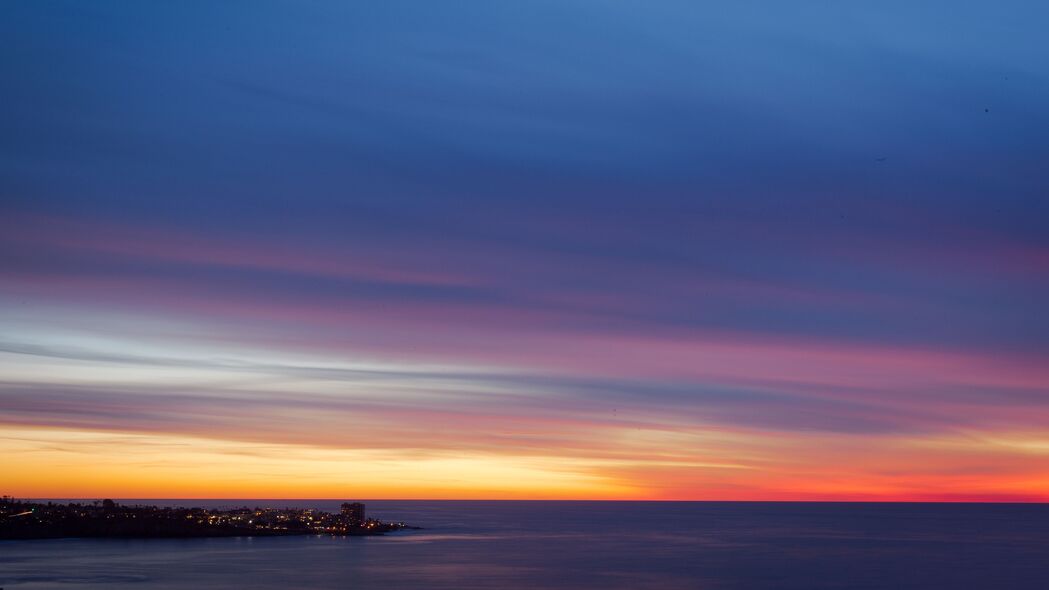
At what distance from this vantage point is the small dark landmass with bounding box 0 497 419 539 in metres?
149

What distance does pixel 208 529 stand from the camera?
158500mm

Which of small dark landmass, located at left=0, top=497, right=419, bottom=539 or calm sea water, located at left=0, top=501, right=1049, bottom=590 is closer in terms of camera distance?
calm sea water, located at left=0, top=501, right=1049, bottom=590

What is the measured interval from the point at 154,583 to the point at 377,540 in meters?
61.9

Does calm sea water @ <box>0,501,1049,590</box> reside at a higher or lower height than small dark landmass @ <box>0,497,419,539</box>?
lower

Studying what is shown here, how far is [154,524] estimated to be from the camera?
515 feet

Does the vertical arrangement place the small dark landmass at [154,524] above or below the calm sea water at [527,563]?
above

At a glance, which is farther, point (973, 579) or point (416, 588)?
point (973, 579)

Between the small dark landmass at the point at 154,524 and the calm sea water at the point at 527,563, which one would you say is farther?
the small dark landmass at the point at 154,524

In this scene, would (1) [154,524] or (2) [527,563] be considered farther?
(1) [154,524]

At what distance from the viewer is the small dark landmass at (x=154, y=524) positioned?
148750mm

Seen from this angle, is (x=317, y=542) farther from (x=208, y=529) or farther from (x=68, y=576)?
(x=68, y=576)

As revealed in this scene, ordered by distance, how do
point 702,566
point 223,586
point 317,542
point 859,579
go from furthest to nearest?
point 317,542 < point 702,566 < point 859,579 < point 223,586

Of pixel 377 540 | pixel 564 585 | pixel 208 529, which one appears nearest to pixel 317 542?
pixel 377 540

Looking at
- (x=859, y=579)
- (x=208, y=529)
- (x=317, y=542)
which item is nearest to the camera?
(x=859, y=579)
